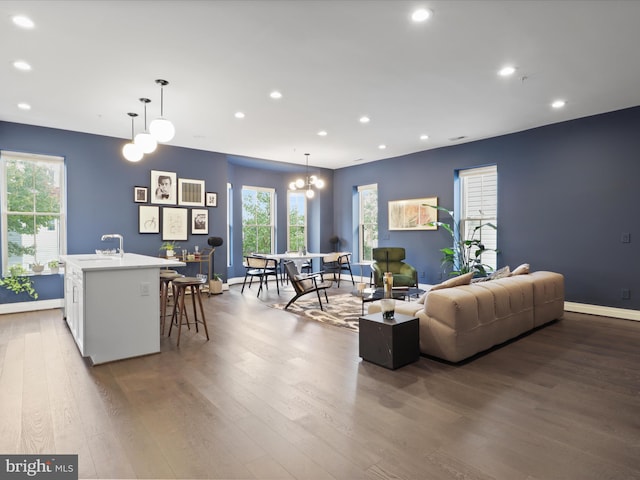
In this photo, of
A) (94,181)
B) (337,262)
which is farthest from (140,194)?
(337,262)

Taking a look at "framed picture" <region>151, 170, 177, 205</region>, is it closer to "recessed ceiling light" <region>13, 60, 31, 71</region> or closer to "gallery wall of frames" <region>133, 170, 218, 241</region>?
"gallery wall of frames" <region>133, 170, 218, 241</region>

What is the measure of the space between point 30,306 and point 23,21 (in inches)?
172

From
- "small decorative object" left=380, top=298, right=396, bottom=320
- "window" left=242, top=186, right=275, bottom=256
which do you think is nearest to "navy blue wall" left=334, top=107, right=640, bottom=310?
"small decorative object" left=380, top=298, right=396, bottom=320

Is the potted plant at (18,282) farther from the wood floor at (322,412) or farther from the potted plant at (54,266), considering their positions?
the wood floor at (322,412)

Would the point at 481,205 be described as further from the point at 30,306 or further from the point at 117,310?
the point at 30,306

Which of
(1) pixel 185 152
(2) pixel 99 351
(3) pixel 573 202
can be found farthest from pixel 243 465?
(1) pixel 185 152

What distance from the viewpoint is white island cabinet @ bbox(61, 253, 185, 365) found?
3312 mm

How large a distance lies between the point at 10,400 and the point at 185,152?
541 centimetres

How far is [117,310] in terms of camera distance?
3.44m

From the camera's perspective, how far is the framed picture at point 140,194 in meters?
6.55

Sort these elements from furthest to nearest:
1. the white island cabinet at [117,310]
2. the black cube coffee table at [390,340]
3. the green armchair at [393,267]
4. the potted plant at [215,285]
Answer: the potted plant at [215,285] → the green armchair at [393,267] → the white island cabinet at [117,310] → the black cube coffee table at [390,340]

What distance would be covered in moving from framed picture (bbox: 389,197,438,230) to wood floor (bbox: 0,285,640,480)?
12.6 ft

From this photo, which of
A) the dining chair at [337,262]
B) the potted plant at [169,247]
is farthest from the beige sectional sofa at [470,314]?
the potted plant at [169,247]

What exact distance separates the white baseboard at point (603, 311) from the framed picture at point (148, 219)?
7.11 m
